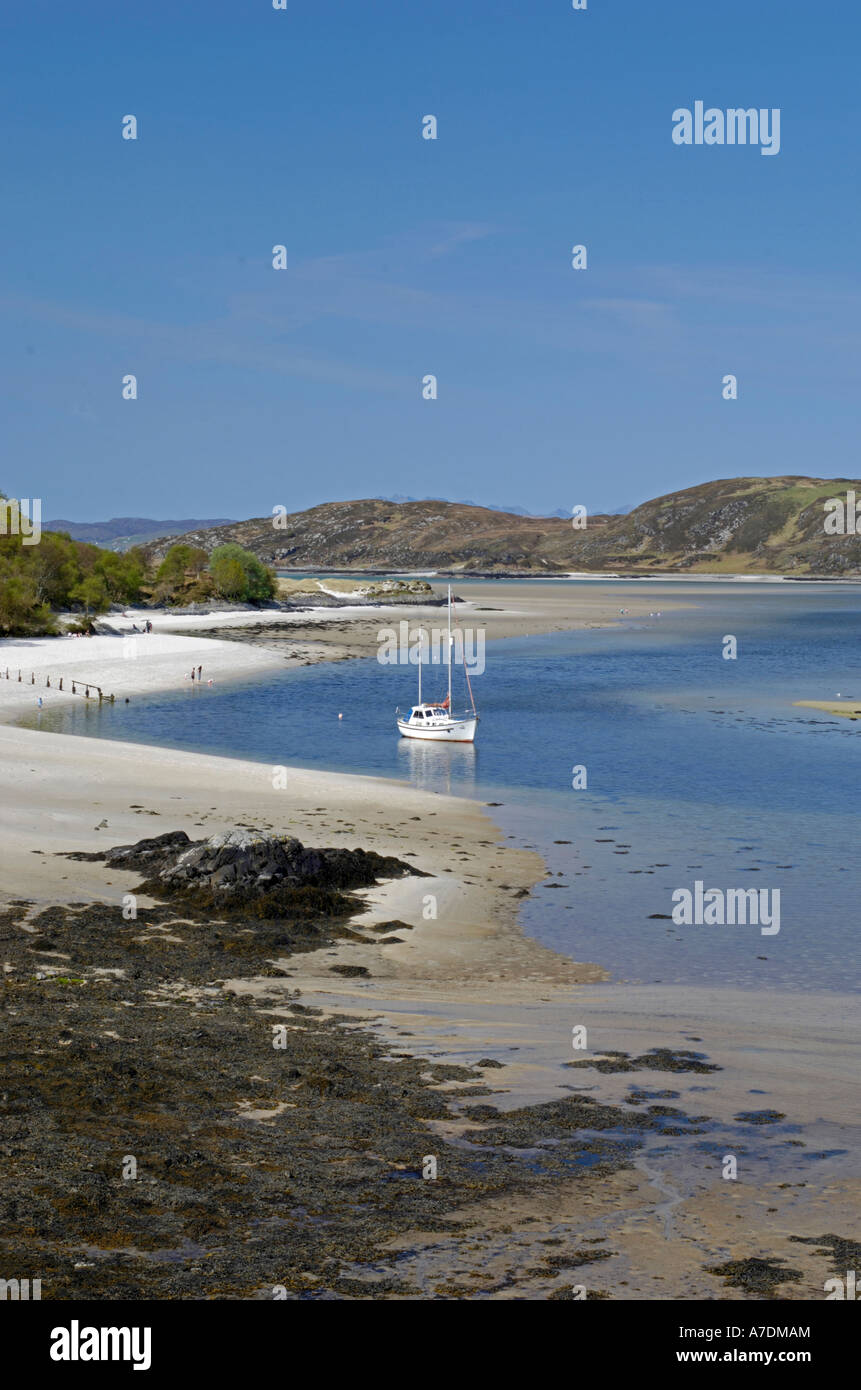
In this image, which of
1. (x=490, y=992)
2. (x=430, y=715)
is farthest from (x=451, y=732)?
(x=490, y=992)

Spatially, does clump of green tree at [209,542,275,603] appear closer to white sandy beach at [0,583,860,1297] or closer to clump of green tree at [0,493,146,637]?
clump of green tree at [0,493,146,637]

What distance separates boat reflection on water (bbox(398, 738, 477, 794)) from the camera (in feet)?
143

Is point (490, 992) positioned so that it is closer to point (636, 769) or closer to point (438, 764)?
point (636, 769)

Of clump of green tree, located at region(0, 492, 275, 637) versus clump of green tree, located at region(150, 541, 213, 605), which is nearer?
clump of green tree, located at region(0, 492, 275, 637)

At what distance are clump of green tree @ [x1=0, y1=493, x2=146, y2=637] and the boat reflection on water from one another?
140 ft

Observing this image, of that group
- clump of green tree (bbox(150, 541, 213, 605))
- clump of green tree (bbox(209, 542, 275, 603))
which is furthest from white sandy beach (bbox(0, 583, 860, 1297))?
clump of green tree (bbox(209, 542, 275, 603))

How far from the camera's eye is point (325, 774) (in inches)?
1718

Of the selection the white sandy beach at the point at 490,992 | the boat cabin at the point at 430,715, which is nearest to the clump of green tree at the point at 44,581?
the boat cabin at the point at 430,715

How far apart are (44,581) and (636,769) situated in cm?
6655

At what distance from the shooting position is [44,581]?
100m

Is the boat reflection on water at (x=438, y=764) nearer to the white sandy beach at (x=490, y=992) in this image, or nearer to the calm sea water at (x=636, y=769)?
the calm sea water at (x=636, y=769)

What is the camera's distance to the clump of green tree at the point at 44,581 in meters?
87.2
